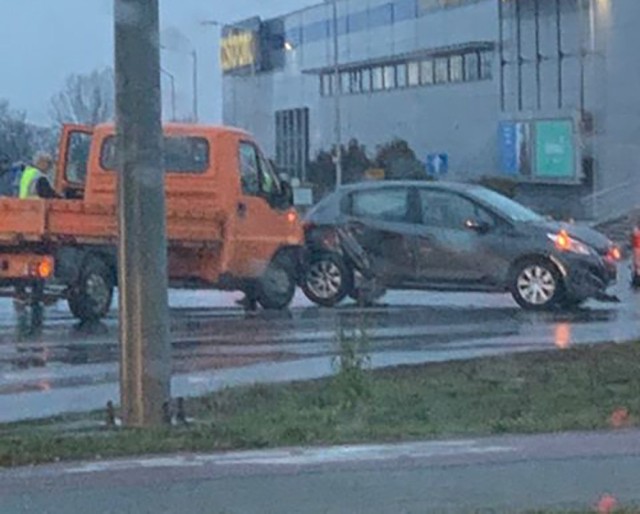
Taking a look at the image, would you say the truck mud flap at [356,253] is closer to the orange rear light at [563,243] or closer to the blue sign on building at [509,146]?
the orange rear light at [563,243]

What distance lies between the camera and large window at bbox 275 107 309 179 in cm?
8512

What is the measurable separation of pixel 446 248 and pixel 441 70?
5347 centimetres

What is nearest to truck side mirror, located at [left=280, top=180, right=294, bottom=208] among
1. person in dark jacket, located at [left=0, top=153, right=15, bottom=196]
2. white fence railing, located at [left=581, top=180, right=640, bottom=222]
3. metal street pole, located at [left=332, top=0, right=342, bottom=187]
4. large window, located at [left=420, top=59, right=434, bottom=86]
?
person in dark jacket, located at [left=0, top=153, right=15, bottom=196]

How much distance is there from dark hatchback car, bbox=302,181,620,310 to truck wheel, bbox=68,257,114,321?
12.5ft

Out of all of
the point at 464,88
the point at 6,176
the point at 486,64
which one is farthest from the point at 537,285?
the point at 464,88

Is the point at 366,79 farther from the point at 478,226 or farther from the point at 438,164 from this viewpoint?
the point at 478,226

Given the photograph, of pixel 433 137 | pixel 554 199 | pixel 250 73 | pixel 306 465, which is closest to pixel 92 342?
pixel 306 465

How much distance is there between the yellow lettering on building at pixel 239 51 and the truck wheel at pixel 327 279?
2306 inches

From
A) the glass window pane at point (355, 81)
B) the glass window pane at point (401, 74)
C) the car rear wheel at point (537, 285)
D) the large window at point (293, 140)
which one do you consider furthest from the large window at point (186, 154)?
the large window at point (293, 140)

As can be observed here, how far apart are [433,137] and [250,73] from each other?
1262 cm

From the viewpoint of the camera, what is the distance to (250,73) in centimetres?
8638

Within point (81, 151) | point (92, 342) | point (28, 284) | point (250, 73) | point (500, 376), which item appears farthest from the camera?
point (250, 73)

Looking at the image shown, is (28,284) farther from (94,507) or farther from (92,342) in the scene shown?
(94,507)

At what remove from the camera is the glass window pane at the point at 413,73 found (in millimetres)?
78500
